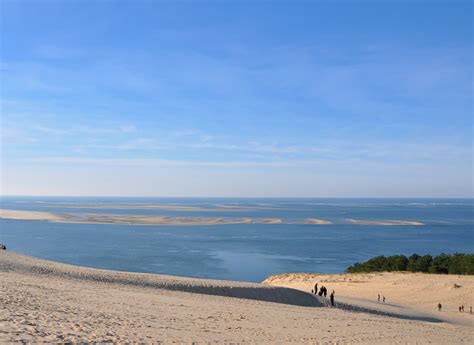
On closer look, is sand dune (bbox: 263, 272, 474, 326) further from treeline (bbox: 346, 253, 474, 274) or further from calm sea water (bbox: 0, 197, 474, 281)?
calm sea water (bbox: 0, 197, 474, 281)

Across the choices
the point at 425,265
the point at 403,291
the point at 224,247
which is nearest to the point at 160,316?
the point at 403,291

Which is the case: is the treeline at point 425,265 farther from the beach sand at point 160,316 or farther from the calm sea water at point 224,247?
the beach sand at point 160,316

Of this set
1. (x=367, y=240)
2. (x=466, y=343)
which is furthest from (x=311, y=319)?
(x=367, y=240)

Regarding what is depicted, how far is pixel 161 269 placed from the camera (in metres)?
45.3

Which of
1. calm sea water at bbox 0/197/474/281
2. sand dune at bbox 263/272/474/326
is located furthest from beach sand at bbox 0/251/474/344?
calm sea water at bbox 0/197/474/281

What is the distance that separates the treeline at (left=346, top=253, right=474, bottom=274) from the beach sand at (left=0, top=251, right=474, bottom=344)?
13.9 metres

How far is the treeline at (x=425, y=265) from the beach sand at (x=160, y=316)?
45.6 ft

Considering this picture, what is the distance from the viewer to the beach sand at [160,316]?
1081 centimetres

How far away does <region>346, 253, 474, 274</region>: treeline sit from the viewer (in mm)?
39781

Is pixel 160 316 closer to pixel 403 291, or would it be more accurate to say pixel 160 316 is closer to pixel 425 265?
pixel 403 291

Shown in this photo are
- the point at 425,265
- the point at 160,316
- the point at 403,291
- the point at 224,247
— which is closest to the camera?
the point at 160,316

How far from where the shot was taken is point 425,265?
41250 millimetres

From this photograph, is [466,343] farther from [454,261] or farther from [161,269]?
[161,269]

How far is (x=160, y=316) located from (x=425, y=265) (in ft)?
108
